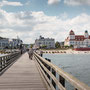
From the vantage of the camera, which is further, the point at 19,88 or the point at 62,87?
the point at 19,88

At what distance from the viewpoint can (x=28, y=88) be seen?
6.71m

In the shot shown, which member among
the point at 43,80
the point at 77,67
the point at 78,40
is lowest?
the point at 77,67

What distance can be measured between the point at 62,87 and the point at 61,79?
1.14ft

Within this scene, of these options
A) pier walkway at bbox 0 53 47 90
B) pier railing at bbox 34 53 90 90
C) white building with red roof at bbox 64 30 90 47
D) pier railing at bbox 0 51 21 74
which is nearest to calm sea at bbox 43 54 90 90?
pier railing at bbox 0 51 21 74

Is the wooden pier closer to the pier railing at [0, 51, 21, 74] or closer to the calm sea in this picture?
the pier railing at [0, 51, 21, 74]

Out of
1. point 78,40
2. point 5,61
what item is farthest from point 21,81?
point 78,40

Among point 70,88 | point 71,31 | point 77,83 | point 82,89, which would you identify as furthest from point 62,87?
point 71,31

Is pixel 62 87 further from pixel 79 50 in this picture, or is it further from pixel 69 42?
pixel 69 42

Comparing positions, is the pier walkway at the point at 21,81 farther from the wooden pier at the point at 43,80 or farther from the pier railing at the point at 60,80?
the pier railing at the point at 60,80

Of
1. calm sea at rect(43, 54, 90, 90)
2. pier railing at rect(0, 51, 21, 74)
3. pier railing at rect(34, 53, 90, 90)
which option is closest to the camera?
pier railing at rect(34, 53, 90, 90)

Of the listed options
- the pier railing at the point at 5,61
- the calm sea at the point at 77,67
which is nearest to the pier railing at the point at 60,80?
the pier railing at the point at 5,61

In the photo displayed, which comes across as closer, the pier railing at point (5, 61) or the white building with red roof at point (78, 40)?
the pier railing at point (5, 61)

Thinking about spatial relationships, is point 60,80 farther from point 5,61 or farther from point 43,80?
point 5,61

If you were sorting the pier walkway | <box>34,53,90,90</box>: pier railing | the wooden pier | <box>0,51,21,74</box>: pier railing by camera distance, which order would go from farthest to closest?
<box>0,51,21,74</box>: pier railing → the pier walkway → the wooden pier → <box>34,53,90,90</box>: pier railing
